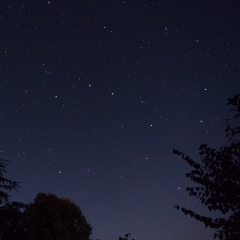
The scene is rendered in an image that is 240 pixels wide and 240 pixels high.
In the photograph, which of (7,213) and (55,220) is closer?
(7,213)

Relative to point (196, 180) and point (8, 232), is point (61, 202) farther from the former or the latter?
point (196, 180)

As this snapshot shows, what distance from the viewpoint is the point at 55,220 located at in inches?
1177

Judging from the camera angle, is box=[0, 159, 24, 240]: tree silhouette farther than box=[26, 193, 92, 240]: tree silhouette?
No

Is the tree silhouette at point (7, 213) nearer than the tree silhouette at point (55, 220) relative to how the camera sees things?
Yes

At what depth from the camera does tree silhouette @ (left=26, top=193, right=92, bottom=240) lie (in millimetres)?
28398

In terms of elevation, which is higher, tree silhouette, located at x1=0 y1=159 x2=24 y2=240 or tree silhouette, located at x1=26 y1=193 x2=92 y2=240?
tree silhouette, located at x1=26 y1=193 x2=92 y2=240

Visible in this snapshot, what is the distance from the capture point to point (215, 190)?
5.15 metres

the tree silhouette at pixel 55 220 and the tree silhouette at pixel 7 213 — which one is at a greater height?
the tree silhouette at pixel 55 220

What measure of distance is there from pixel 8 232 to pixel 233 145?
29.6 feet

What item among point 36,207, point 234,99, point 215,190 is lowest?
point 215,190

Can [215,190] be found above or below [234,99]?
below

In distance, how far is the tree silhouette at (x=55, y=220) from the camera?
28398mm

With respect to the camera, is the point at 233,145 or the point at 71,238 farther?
the point at 71,238

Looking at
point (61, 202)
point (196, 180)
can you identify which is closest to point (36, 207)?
point (61, 202)
